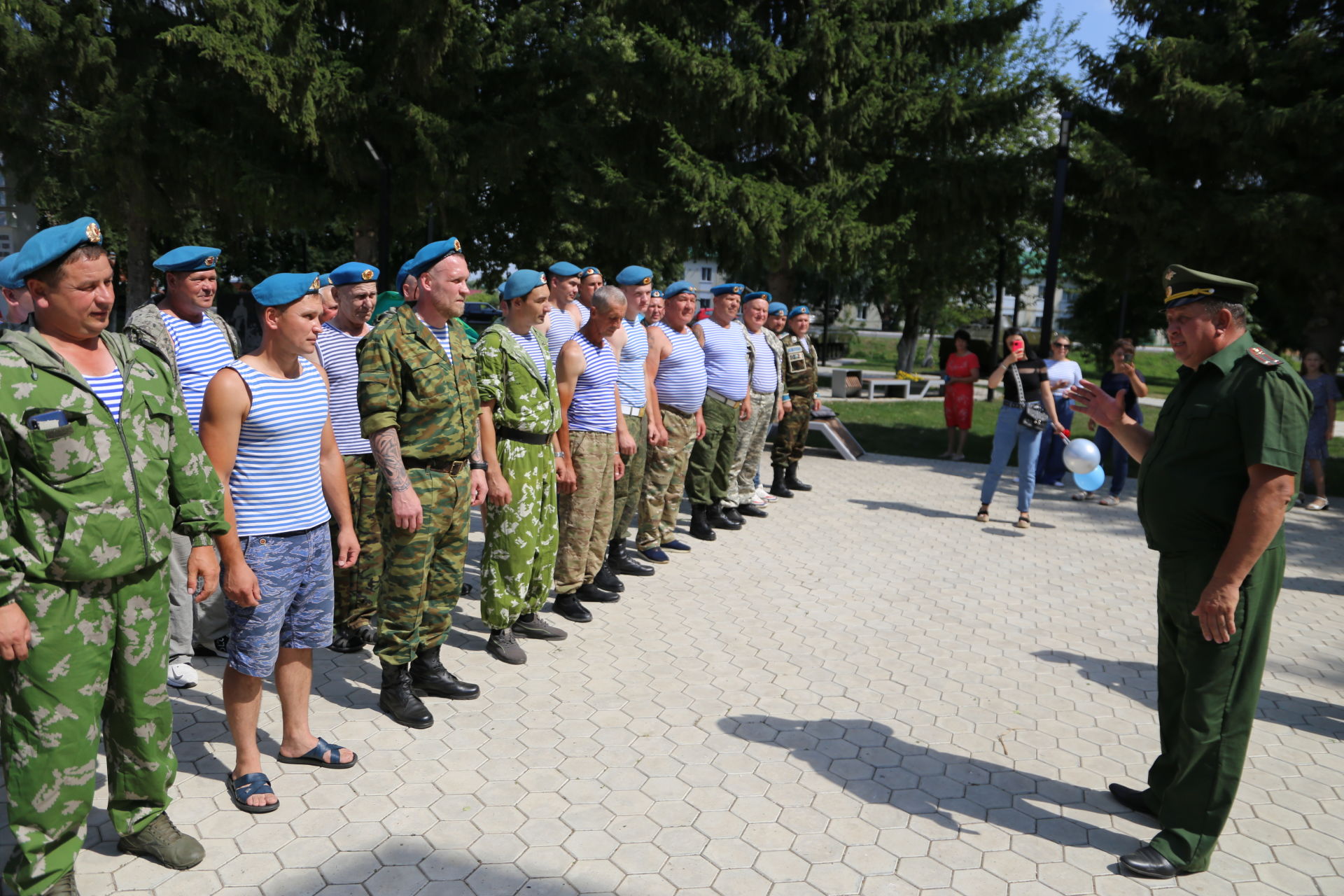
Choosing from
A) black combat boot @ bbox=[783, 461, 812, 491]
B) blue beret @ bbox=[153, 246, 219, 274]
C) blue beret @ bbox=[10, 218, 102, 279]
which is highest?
blue beret @ bbox=[153, 246, 219, 274]

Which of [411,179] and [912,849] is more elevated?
[411,179]

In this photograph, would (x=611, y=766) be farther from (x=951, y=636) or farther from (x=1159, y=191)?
(x=1159, y=191)

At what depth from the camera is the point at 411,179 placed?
1772 cm

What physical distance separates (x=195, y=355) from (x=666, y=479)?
11.7 ft

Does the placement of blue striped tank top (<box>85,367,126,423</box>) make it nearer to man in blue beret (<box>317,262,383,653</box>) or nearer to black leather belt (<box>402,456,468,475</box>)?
black leather belt (<box>402,456,468,475</box>)

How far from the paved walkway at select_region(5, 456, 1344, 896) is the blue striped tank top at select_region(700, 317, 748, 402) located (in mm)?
1971

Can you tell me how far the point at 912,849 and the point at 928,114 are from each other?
14.6 m

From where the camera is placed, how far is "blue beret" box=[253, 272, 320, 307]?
3.44 m

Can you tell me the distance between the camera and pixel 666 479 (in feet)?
24.0

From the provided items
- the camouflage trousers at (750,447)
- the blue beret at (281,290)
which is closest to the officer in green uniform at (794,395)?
the camouflage trousers at (750,447)

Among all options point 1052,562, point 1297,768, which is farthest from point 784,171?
point 1297,768

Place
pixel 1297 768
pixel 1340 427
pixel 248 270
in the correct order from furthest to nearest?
pixel 248 270
pixel 1340 427
pixel 1297 768

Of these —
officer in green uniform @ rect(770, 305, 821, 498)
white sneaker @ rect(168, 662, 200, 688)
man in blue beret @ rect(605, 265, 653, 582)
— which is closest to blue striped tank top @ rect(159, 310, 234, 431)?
white sneaker @ rect(168, 662, 200, 688)

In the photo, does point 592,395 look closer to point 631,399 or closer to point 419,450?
point 631,399
